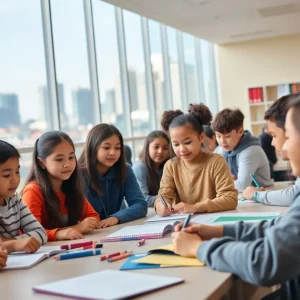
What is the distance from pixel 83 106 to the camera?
5.66 meters

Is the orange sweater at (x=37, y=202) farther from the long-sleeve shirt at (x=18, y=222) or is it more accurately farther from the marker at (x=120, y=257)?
the marker at (x=120, y=257)

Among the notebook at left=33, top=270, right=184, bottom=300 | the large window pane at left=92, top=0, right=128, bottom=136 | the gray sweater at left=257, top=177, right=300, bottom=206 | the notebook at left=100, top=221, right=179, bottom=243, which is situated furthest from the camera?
the large window pane at left=92, top=0, right=128, bottom=136

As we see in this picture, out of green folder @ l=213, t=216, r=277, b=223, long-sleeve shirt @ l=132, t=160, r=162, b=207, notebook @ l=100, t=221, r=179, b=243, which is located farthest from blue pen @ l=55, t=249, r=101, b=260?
long-sleeve shirt @ l=132, t=160, r=162, b=207

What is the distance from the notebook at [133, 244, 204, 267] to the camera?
1422 mm

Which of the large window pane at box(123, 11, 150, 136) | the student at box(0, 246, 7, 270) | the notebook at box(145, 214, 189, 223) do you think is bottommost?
the notebook at box(145, 214, 189, 223)

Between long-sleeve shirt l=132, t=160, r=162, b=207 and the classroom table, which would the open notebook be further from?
long-sleeve shirt l=132, t=160, r=162, b=207

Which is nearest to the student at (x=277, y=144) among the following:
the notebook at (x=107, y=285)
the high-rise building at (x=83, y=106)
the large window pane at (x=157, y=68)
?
the notebook at (x=107, y=285)

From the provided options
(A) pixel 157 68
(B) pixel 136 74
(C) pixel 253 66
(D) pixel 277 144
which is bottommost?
(D) pixel 277 144

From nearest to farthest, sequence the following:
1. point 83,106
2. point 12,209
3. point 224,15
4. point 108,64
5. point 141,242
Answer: point 141,242, point 12,209, point 83,106, point 108,64, point 224,15

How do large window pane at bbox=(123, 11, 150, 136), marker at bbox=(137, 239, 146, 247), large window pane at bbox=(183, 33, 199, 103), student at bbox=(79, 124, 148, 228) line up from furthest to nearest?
large window pane at bbox=(183, 33, 199, 103)
large window pane at bbox=(123, 11, 150, 136)
student at bbox=(79, 124, 148, 228)
marker at bbox=(137, 239, 146, 247)

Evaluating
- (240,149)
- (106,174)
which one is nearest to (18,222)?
(106,174)

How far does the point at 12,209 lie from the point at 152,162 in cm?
171

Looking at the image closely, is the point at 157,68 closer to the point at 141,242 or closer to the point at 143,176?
the point at 143,176

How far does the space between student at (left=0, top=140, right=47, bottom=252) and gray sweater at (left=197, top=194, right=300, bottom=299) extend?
0.78m
